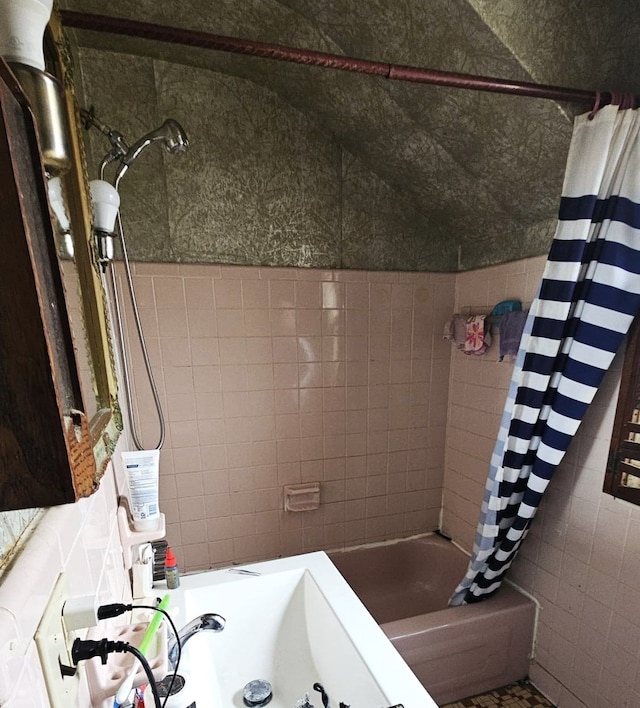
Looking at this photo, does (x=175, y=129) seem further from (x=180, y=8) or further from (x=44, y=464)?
(x=44, y=464)

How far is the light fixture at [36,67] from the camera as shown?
443mm

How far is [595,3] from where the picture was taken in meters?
1.01

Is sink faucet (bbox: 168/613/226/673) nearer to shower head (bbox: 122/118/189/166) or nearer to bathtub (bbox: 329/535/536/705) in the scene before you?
bathtub (bbox: 329/535/536/705)

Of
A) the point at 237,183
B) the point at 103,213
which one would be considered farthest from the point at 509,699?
the point at 237,183

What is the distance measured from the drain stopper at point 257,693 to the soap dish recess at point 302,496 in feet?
3.09

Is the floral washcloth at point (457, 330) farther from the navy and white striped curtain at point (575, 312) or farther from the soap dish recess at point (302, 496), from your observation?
the soap dish recess at point (302, 496)

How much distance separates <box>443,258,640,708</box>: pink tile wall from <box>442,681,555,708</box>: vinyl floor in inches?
1.9

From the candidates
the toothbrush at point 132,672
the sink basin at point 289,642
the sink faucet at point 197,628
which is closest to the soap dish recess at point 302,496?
the sink basin at point 289,642

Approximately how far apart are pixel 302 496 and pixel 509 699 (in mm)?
1167

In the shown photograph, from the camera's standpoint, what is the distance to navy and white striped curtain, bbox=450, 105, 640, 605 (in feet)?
3.41

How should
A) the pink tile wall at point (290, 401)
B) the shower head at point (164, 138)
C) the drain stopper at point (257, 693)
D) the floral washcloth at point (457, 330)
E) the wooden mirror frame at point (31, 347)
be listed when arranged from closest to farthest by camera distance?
the wooden mirror frame at point (31, 347) → the drain stopper at point (257, 693) → the shower head at point (164, 138) → the pink tile wall at point (290, 401) → the floral washcloth at point (457, 330)

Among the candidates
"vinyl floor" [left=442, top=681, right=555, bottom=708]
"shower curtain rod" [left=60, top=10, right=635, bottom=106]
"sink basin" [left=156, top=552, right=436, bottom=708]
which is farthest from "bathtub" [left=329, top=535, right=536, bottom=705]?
"shower curtain rod" [left=60, top=10, right=635, bottom=106]

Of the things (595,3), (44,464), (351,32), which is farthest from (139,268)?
(595,3)

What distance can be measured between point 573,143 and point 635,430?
0.90 metres
